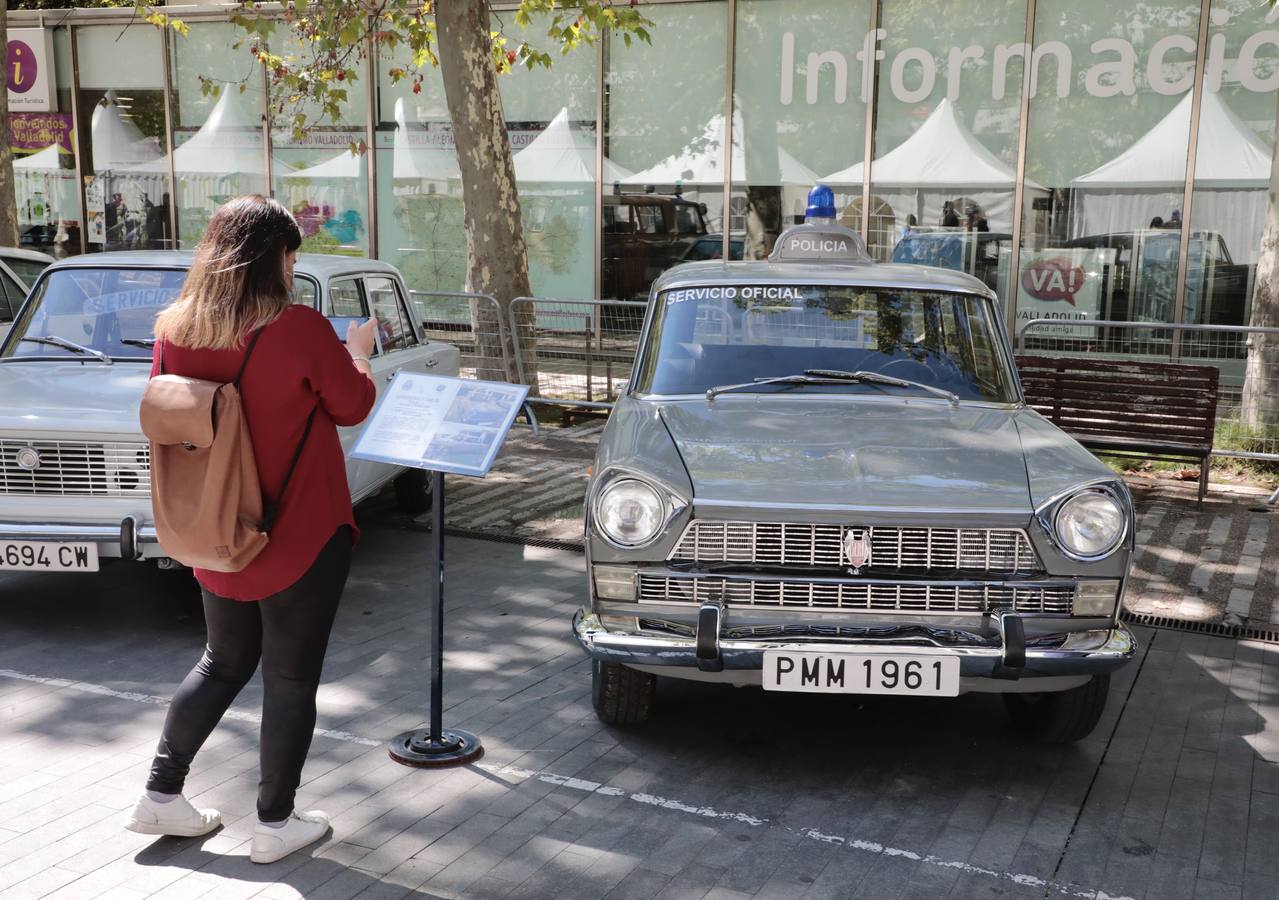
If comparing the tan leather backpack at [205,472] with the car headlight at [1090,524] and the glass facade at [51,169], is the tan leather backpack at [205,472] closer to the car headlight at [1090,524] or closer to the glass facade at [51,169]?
the car headlight at [1090,524]

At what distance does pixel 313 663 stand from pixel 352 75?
10714 millimetres

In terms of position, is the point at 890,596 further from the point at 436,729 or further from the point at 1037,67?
the point at 1037,67

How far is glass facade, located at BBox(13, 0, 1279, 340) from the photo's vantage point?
13.4 m

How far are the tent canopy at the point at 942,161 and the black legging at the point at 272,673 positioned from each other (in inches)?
470

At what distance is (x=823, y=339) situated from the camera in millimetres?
5516

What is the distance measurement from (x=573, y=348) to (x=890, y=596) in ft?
26.3

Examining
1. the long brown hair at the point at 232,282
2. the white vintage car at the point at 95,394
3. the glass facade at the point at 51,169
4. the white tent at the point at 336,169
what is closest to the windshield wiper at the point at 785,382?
the long brown hair at the point at 232,282

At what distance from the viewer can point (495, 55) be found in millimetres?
13812

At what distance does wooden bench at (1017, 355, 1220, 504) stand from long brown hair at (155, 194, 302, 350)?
7.14 metres

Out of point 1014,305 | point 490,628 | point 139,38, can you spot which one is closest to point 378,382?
point 490,628

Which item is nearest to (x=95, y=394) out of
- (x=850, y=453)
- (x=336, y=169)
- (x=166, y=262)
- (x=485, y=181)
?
(x=166, y=262)

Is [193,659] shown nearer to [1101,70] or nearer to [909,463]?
[909,463]

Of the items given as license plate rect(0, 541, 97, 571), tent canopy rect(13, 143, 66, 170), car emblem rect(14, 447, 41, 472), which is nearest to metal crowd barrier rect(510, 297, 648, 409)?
car emblem rect(14, 447, 41, 472)

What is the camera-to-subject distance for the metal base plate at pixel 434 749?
4.52 meters
